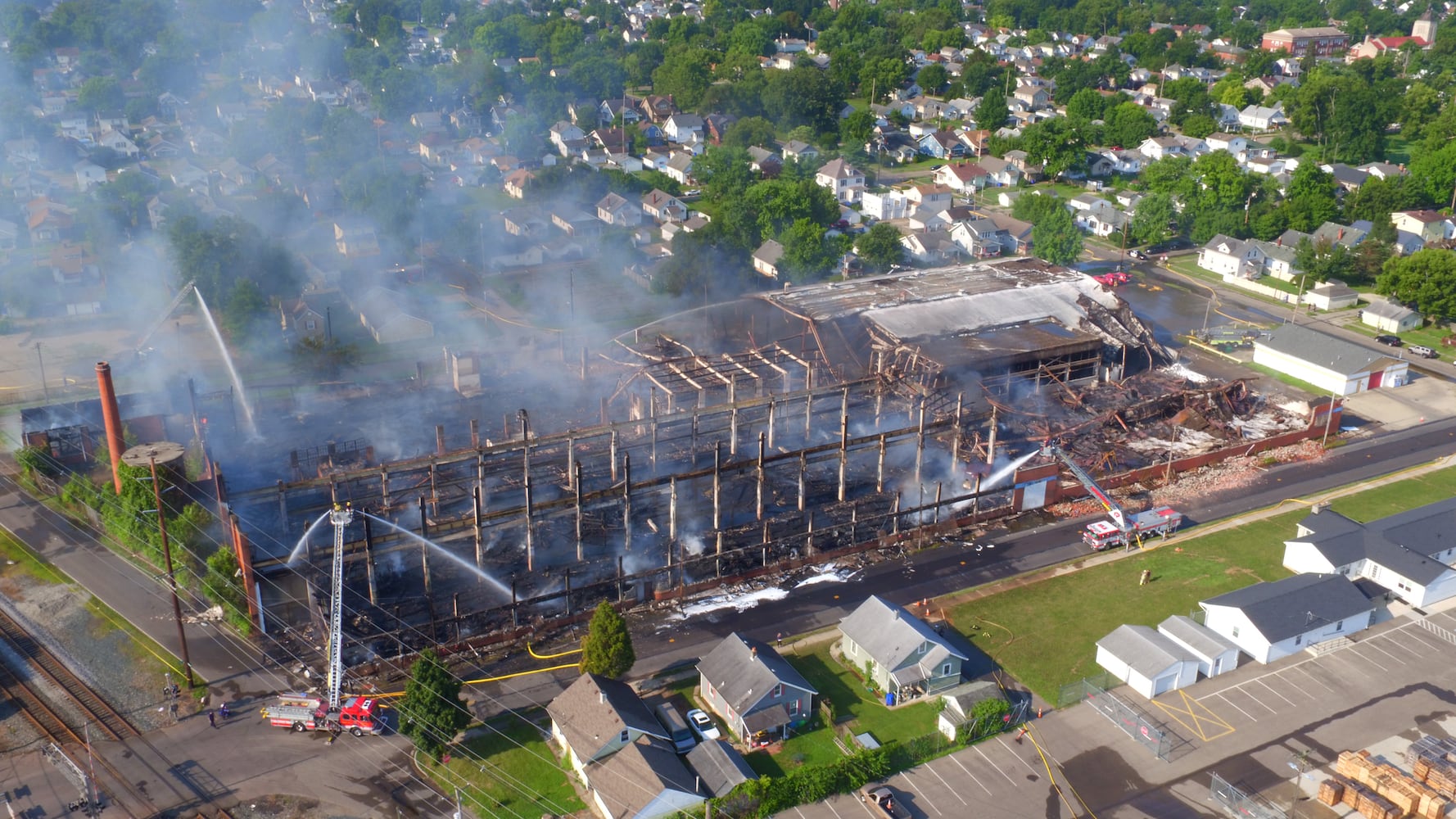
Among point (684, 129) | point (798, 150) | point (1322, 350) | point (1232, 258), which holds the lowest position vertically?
point (1322, 350)

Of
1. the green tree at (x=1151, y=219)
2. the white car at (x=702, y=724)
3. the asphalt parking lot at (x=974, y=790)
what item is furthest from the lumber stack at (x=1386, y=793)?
the green tree at (x=1151, y=219)

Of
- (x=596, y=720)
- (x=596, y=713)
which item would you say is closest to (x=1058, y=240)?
(x=596, y=713)

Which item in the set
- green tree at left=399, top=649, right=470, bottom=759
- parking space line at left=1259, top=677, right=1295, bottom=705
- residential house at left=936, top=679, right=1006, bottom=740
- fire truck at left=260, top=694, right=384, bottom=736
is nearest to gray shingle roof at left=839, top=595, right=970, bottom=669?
residential house at left=936, top=679, right=1006, bottom=740

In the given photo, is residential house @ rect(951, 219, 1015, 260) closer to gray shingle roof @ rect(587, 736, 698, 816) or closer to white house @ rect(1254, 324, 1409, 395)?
white house @ rect(1254, 324, 1409, 395)

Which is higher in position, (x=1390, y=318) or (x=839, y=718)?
(x=1390, y=318)

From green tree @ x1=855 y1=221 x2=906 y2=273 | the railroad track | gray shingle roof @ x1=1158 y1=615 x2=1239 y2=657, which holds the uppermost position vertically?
green tree @ x1=855 y1=221 x2=906 y2=273

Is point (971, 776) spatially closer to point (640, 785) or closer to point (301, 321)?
point (640, 785)
